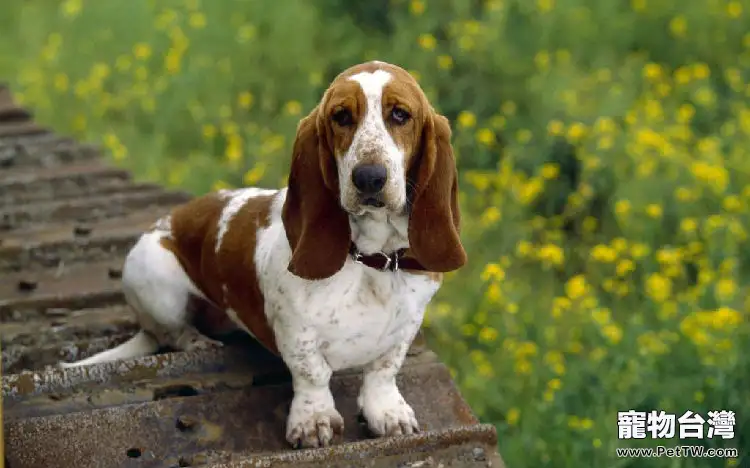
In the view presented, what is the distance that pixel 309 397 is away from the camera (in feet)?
8.95

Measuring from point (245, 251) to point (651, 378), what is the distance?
1.72m

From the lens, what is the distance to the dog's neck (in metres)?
2.63

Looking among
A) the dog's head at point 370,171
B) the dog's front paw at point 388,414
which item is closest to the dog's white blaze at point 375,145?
the dog's head at point 370,171

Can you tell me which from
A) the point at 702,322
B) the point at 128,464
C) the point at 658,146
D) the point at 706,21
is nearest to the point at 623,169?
the point at 658,146

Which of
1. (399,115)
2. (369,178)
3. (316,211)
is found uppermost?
(399,115)

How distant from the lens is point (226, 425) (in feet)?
→ 8.82

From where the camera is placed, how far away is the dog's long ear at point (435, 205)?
8.42 ft

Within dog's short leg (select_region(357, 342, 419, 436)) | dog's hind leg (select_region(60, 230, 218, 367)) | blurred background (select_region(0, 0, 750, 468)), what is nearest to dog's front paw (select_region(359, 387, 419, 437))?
dog's short leg (select_region(357, 342, 419, 436))

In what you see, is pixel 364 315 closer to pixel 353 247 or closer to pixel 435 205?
pixel 353 247

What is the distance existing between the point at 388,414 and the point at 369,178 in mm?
687

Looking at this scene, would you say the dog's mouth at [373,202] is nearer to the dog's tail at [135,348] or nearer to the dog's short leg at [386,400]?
the dog's short leg at [386,400]

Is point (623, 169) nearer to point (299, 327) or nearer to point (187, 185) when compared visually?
point (187, 185)

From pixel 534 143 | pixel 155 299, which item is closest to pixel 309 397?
pixel 155 299

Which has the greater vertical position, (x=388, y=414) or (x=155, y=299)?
(x=155, y=299)
